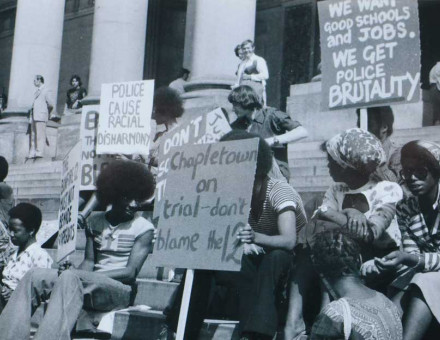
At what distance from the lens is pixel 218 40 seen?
13.7m

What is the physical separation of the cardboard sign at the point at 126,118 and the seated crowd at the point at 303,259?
8.25 ft

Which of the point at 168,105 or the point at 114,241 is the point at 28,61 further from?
the point at 114,241

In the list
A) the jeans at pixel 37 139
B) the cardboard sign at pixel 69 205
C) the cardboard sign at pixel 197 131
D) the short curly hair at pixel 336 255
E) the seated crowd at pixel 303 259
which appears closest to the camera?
the short curly hair at pixel 336 255

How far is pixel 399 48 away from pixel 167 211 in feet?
7.24

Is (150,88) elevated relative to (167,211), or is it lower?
elevated

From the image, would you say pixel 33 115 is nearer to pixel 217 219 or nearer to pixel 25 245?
pixel 25 245

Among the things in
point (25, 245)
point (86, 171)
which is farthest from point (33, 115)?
point (25, 245)

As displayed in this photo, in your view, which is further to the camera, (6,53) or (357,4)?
(6,53)

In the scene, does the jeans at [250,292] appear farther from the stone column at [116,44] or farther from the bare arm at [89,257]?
the stone column at [116,44]

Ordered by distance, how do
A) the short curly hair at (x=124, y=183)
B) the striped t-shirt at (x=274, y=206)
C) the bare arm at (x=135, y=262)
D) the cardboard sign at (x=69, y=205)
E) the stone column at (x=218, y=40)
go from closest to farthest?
the striped t-shirt at (x=274, y=206)
the bare arm at (x=135, y=262)
the cardboard sign at (x=69, y=205)
the short curly hair at (x=124, y=183)
the stone column at (x=218, y=40)

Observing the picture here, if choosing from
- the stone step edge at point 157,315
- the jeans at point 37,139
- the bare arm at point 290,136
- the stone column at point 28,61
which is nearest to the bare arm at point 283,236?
the stone step edge at point 157,315

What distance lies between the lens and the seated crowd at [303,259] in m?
5.00

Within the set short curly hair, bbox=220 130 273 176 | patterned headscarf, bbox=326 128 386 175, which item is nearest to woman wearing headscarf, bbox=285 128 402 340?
patterned headscarf, bbox=326 128 386 175

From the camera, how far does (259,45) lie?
2084 cm
